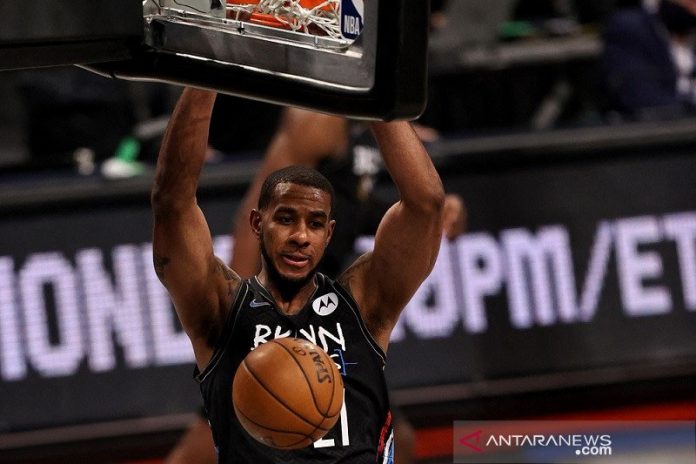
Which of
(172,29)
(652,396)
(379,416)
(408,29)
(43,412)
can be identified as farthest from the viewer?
(652,396)

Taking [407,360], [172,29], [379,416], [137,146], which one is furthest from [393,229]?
[137,146]

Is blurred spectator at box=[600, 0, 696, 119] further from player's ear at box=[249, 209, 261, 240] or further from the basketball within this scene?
the basketball

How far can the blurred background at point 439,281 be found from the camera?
7.66 metres

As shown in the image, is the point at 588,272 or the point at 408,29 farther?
the point at 588,272

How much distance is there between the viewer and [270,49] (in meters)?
3.55

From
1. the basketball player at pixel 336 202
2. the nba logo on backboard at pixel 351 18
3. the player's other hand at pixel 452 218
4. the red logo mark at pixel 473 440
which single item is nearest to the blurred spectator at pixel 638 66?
the basketball player at pixel 336 202

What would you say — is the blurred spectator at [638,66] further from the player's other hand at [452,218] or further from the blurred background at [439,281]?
the player's other hand at [452,218]

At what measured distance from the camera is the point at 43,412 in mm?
7691

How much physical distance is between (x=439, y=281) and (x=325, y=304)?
3598 millimetres

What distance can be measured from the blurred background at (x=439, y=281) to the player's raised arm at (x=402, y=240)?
336 centimetres

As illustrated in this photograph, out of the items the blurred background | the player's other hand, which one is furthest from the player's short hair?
the blurred background

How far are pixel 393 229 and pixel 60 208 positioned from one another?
12.2 feet

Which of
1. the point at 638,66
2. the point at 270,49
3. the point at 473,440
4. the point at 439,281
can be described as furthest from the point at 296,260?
the point at 638,66

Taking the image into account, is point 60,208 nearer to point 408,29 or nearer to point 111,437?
point 111,437
